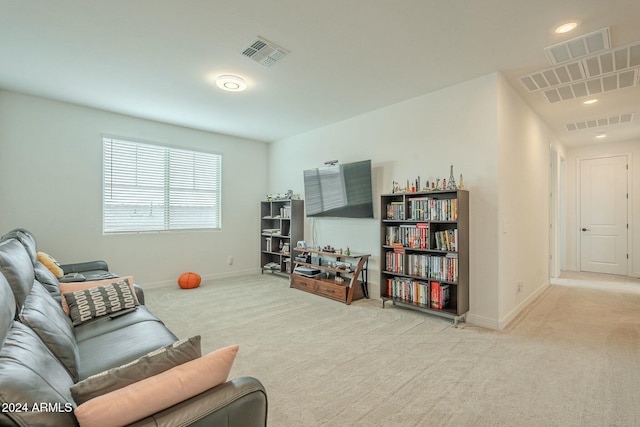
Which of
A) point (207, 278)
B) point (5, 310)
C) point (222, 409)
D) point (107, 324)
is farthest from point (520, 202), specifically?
point (207, 278)

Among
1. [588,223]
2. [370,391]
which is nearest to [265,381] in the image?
[370,391]

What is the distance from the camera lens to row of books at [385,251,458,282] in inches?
132

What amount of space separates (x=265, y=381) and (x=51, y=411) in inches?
62.1

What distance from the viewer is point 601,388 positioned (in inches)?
83.6

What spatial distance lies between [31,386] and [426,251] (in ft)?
11.5

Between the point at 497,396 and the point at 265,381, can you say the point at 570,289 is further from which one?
the point at 265,381

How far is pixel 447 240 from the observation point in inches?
134

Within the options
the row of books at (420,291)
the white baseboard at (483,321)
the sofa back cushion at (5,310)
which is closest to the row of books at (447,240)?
the row of books at (420,291)

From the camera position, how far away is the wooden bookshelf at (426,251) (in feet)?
10.9

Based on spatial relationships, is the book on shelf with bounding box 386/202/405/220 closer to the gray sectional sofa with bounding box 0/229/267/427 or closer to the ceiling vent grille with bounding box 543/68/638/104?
the ceiling vent grille with bounding box 543/68/638/104

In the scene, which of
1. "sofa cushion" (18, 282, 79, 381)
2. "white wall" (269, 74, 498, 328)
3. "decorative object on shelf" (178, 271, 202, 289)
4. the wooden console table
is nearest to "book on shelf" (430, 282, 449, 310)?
"white wall" (269, 74, 498, 328)

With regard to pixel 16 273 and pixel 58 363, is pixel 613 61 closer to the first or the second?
pixel 58 363

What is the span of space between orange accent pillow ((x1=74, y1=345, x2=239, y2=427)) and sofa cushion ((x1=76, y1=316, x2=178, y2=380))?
85 centimetres

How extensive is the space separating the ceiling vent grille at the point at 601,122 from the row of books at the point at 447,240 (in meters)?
3.48
